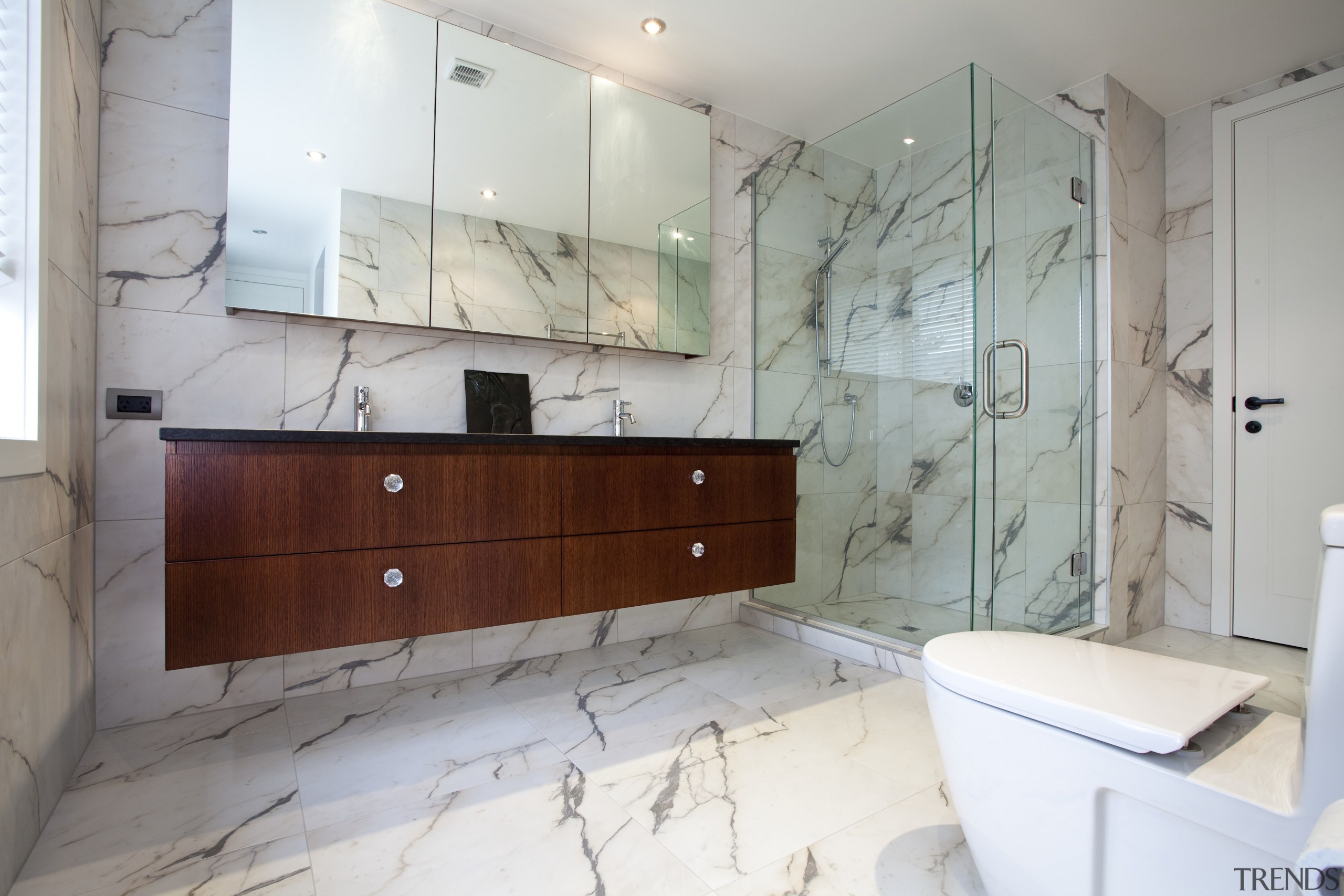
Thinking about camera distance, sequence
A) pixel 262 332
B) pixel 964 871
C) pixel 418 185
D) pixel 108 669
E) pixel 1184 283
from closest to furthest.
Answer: pixel 964 871
pixel 108 669
pixel 262 332
pixel 418 185
pixel 1184 283

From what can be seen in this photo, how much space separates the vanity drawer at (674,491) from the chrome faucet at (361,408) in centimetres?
69

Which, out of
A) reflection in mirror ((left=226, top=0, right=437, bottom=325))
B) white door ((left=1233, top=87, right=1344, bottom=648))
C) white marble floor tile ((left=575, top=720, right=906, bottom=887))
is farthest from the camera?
white door ((left=1233, top=87, right=1344, bottom=648))

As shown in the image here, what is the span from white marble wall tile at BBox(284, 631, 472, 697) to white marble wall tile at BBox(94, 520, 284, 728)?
225mm

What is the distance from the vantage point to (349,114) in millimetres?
1940

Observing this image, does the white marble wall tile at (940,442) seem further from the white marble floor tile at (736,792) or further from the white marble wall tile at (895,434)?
the white marble floor tile at (736,792)

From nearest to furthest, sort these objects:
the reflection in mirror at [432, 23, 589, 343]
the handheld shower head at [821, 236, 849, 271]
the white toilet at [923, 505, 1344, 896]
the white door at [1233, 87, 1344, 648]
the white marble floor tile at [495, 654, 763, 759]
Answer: the white toilet at [923, 505, 1344, 896] → the white marble floor tile at [495, 654, 763, 759] → the reflection in mirror at [432, 23, 589, 343] → the white door at [1233, 87, 1344, 648] → the handheld shower head at [821, 236, 849, 271]

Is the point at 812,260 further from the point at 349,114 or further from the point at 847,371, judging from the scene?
the point at 349,114

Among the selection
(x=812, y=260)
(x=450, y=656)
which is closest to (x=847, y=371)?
(x=812, y=260)

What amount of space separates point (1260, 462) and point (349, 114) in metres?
3.64

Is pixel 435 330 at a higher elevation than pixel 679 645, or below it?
higher

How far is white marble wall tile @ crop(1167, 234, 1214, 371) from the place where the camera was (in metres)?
2.84

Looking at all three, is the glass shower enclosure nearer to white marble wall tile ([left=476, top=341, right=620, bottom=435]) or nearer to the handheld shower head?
the handheld shower head

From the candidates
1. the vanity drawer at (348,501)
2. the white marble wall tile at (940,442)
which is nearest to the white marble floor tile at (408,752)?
the vanity drawer at (348,501)

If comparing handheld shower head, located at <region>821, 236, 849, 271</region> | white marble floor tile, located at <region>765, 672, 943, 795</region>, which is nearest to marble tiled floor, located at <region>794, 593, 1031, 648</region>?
white marble floor tile, located at <region>765, 672, 943, 795</region>
